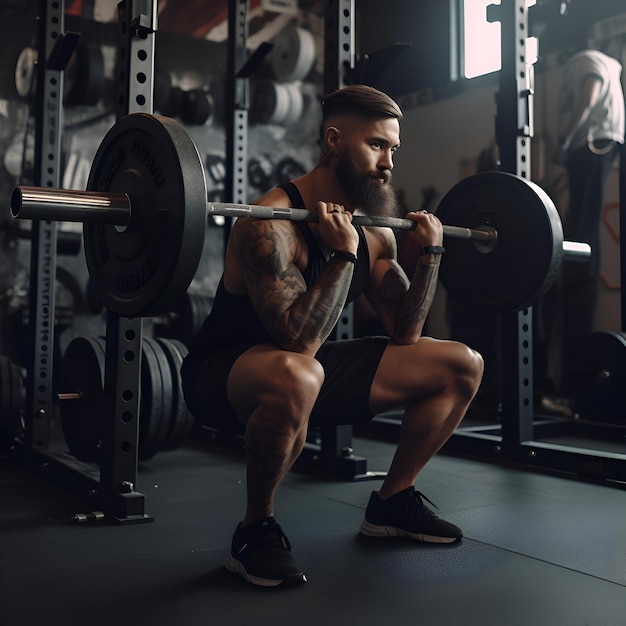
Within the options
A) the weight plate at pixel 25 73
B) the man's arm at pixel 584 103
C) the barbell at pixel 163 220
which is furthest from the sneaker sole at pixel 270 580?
the weight plate at pixel 25 73

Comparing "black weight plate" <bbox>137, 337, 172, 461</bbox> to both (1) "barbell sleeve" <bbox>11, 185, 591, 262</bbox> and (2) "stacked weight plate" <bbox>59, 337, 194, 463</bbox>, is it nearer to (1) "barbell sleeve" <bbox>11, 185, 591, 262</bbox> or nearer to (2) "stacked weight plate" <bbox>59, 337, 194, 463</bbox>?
(2) "stacked weight plate" <bbox>59, 337, 194, 463</bbox>

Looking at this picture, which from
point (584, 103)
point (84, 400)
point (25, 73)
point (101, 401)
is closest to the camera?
point (101, 401)

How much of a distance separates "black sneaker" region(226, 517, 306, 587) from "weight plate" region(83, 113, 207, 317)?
549mm

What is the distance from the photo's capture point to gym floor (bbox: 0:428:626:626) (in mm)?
1550

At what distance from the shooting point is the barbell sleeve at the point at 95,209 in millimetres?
1696

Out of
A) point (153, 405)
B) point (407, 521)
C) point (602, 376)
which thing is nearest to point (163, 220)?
point (407, 521)

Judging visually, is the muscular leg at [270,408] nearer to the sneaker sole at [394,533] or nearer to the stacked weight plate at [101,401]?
the sneaker sole at [394,533]

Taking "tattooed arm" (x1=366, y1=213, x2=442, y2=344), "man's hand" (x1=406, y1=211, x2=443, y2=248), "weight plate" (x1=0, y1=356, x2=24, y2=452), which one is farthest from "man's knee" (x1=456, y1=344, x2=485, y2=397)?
"weight plate" (x1=0, y1=356, x2=24, y2=452)

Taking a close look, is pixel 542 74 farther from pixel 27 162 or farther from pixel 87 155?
pixel 27 162

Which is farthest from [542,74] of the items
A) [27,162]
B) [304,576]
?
[304,576]

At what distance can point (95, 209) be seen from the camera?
1.78m

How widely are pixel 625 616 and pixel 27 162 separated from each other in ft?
13.9

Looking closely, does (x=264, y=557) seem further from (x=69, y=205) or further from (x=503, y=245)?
(x=503, y=245)

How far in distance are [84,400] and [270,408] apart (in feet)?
4.41
